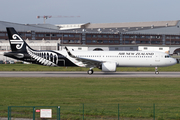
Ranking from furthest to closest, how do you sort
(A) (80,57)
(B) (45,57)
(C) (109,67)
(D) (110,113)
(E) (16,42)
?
(A) (80,57)
(E) (16,42)
(B) (45,57)
(C) (109,67)
(D) (110,113)

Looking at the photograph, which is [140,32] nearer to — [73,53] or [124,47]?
[124,47]

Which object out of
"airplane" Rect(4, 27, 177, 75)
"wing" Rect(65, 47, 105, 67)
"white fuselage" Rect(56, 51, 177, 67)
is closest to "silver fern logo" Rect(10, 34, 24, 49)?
"airplane" Rect(4, 27, 177, 75)

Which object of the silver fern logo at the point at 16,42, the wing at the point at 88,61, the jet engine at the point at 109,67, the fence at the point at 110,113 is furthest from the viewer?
the silver fern logo at the point at 16,42

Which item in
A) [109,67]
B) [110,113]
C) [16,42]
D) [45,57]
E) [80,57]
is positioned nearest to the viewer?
[110,113]

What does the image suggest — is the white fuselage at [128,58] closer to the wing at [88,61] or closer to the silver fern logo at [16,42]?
the wing at [88,61]

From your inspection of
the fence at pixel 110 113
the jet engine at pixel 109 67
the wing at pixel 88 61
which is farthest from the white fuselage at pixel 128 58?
the fence at pixel 110 113

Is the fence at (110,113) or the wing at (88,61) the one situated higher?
the wing at (88,61)

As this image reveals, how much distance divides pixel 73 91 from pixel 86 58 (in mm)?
19418

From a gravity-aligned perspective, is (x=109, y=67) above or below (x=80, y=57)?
below

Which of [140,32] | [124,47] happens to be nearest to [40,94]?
[124,47]

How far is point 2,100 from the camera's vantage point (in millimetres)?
22406

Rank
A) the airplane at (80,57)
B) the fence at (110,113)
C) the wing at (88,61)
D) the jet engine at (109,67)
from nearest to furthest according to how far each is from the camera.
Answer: the fence at (110,113), the jet engine at (109,67), the wing at (88,61), the airplane at (80,57)

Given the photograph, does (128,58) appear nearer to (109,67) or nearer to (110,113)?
(109,67)

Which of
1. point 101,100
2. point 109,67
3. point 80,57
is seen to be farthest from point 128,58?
point 101,100
